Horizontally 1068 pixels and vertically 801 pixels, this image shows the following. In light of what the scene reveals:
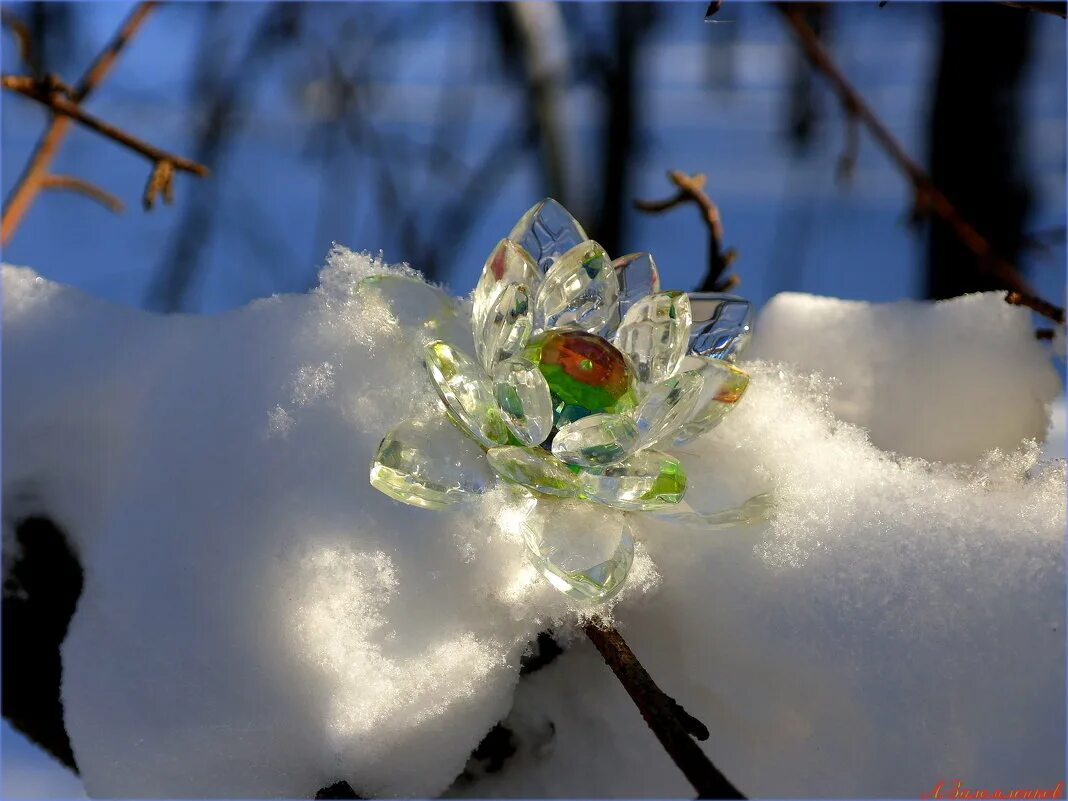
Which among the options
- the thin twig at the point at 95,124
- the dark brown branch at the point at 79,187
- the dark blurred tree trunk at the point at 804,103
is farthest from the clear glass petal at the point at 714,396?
the dark blurred tree trunk at the point at 804,103

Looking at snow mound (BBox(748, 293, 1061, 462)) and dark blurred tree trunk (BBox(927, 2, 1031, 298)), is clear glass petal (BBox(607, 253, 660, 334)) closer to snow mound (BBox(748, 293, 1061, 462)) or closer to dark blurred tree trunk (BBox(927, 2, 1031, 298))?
snow mound (BBox(748, 293, 1061, 462))

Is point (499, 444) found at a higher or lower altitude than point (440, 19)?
lower

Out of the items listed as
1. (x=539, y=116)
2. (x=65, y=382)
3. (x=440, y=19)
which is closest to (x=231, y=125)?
(x=440, y=19)

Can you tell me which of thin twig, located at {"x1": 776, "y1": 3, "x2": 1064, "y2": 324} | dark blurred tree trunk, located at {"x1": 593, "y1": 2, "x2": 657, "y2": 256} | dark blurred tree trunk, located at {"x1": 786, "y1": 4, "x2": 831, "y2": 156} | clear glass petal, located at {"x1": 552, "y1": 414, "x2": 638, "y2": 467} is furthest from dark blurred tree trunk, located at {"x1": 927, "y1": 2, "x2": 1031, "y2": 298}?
clear glass petal, located at {"x1": 552, "y1": 414, "x2": 638, "y2": 467}

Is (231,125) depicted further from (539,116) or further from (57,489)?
(57,489)

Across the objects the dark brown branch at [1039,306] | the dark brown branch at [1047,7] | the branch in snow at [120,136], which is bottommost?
the dark brown branch at [1039,306]

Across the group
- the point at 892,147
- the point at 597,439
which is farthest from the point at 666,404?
the point at 892,147

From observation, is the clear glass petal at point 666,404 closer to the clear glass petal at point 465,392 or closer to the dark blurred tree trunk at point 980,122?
the clear glass petal at point 465,392
